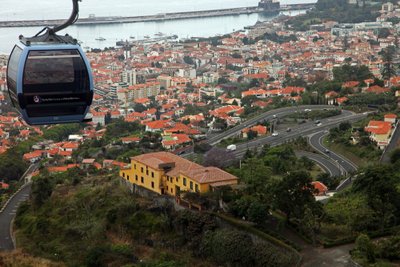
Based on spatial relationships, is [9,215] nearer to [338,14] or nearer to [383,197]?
[383,197]

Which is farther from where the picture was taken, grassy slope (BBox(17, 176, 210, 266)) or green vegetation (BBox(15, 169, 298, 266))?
grassy slope (BBox(17, 176, 210, 266))

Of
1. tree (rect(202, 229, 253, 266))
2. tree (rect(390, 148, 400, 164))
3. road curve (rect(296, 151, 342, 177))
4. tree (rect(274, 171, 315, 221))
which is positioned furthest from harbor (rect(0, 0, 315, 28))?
tree (rect(274, 171, 315, 221))

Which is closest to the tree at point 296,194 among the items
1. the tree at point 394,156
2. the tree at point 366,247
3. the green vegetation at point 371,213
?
the green vegetation at point 371,213

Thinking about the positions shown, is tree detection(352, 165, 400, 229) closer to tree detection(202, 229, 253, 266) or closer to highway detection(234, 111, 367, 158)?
tree detection(202, 229, 253, 266)

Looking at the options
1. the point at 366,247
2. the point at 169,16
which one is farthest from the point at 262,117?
the point at 169,16

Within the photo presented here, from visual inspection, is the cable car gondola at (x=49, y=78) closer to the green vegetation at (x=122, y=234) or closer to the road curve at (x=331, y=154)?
the green vegetation at (x=122, y=234)

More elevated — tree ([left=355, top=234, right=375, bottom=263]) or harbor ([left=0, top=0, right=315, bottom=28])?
tree ([left=355, top=234, right=375, bottom=263])

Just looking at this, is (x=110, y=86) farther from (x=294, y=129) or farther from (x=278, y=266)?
(x=278, y=266)
